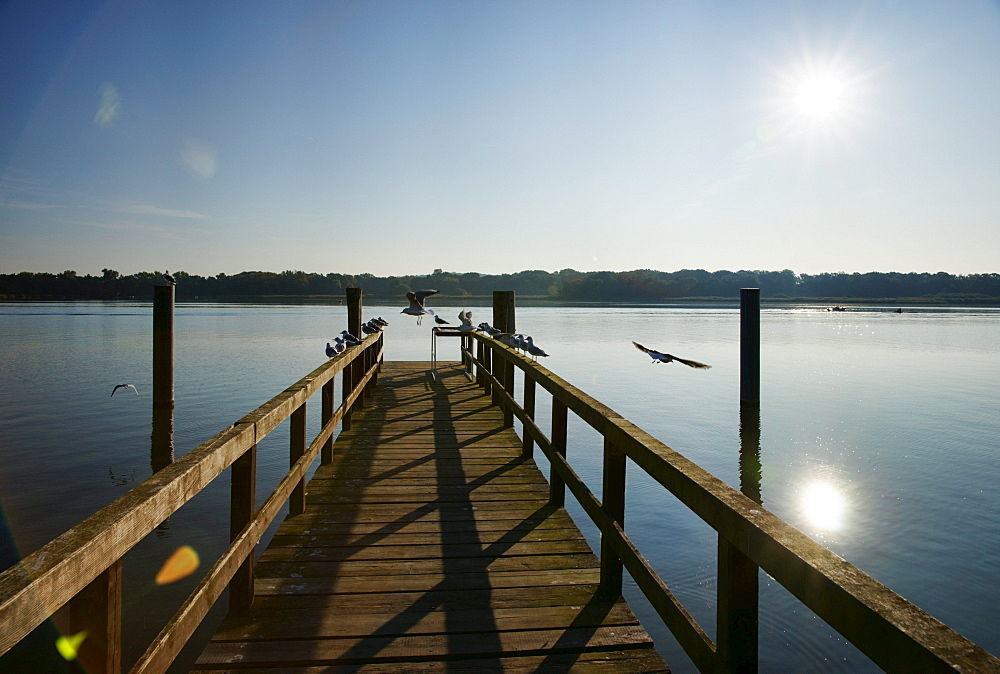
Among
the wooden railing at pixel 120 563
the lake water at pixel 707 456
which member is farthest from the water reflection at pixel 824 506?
the wooden railing at pixel 120 563

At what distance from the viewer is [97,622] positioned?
5.11 feet

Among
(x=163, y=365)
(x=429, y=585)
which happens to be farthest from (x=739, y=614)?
(x=163, y=365)

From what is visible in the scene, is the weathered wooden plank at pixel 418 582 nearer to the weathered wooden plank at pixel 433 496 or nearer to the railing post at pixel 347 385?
the weathered wooden plank at pixel 433 496

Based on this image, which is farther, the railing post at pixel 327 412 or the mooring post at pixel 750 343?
the mooring post at pixel 750 343

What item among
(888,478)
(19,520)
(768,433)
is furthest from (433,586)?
(768,433)

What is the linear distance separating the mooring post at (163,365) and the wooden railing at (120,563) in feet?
26.3

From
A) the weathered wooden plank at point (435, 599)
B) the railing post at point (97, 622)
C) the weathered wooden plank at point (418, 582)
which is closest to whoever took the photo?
the railing post at point (97, 622)

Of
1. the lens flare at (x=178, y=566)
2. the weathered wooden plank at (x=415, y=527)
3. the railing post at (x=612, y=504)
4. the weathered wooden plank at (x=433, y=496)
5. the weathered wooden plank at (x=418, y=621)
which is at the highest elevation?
the railing post at (x=612, y=504)

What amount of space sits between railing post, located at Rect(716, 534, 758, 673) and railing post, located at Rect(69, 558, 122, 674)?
1616 mm

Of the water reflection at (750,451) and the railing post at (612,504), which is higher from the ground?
the railing post at (612,504)

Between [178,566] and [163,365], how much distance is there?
6.88 metres

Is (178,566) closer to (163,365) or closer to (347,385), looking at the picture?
(347,385)

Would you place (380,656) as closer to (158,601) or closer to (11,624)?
(11,624)

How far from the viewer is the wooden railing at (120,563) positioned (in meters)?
1.24
